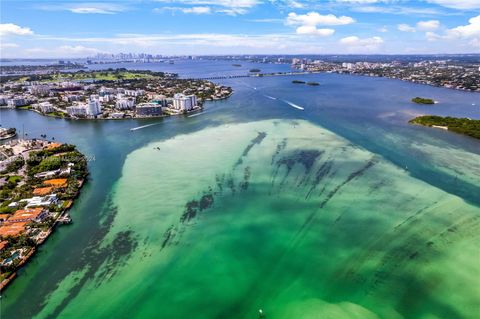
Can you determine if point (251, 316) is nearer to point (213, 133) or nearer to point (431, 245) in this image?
point (431, 245)

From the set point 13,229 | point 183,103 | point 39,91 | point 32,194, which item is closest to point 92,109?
point 183,103

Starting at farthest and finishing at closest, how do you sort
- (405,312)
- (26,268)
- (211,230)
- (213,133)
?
(213,133), (211,230), (26,268), (405,312)

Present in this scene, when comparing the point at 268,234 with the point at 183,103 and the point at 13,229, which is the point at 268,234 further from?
the point at 183,103

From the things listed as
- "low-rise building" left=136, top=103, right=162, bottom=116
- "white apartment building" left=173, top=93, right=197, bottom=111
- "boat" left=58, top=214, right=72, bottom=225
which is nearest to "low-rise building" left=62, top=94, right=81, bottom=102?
"low-rise building" left=136, top=103, right=162, bottom=116

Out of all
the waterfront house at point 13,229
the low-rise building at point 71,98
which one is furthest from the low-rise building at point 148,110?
the waterfront house at point 13,229

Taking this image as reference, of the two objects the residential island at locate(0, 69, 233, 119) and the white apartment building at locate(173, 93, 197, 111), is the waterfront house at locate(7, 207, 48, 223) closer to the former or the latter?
the residential island at locate(0, 69, 233, 119)

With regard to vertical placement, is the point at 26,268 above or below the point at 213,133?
below

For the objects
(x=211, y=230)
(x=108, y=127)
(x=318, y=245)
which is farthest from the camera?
(x=108, y=127)

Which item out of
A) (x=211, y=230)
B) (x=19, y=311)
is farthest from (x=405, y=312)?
(x=19, y=311)
